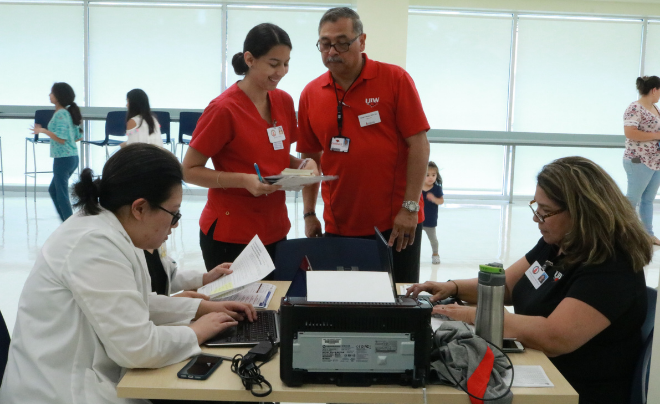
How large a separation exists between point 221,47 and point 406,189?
22.1 feet

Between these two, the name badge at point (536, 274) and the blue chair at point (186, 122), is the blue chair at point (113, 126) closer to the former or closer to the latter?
the blue chair at point (186, 122)

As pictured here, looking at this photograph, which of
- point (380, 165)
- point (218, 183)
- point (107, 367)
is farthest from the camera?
point (380, 165)

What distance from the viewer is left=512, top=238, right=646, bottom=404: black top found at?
1.46m

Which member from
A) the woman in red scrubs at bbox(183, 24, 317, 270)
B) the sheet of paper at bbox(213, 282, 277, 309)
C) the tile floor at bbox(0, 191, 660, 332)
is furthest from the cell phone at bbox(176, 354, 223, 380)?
the tile floor at bbox(0, 191, 660, 332)

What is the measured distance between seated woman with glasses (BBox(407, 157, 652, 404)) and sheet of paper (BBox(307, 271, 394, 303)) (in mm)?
400

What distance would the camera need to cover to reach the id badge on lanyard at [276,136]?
229cm

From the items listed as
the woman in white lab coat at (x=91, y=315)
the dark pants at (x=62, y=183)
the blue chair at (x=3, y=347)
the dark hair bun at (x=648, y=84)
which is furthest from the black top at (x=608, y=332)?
the dark pants at (x=62, y=183)

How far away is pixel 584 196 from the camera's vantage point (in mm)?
1572

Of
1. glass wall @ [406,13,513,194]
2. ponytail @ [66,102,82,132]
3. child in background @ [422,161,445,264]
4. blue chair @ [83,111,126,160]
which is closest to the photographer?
child in background @ [422,161,445,264]

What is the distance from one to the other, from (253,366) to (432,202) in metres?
3.49

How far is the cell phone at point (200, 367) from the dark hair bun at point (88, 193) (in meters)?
0.45

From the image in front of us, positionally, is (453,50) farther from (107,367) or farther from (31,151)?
(107,367)

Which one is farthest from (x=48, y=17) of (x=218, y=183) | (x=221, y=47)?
(x=218, y=183)

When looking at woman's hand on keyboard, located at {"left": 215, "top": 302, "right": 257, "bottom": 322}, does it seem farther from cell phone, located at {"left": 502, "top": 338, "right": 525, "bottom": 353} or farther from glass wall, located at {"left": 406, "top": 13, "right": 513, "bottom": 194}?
glass wall, located at {"left": 406, "top": 13, "right": 513, "bottom": 194}
